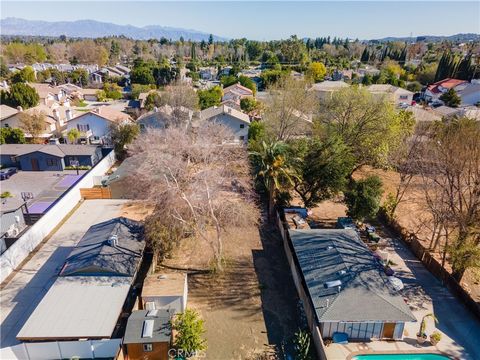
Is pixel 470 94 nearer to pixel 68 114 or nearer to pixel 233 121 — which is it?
pixel 233 121

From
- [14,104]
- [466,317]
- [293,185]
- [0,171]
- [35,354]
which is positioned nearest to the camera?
[35,354]

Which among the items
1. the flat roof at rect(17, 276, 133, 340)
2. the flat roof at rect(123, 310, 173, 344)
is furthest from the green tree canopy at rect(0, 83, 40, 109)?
the flat roof at rect(123, 310, 173, 344)

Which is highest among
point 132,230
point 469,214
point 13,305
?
point 469,214

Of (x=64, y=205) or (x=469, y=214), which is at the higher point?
(x=469, y=214)

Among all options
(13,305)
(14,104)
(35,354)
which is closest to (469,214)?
(35,354)

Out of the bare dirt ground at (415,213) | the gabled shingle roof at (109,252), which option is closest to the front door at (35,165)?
the gabled shingle roof at (109,252)

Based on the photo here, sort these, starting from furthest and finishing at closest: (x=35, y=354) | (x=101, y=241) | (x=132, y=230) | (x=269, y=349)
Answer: (x=132, y=230) → (x=101, y=241) → (x=269, y=349) → (x=35, y=354)

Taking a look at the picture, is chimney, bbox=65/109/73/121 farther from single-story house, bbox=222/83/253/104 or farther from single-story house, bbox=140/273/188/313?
single-story house, bbox=140/273/188/313

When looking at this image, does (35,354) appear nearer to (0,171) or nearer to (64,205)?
(64,205)
